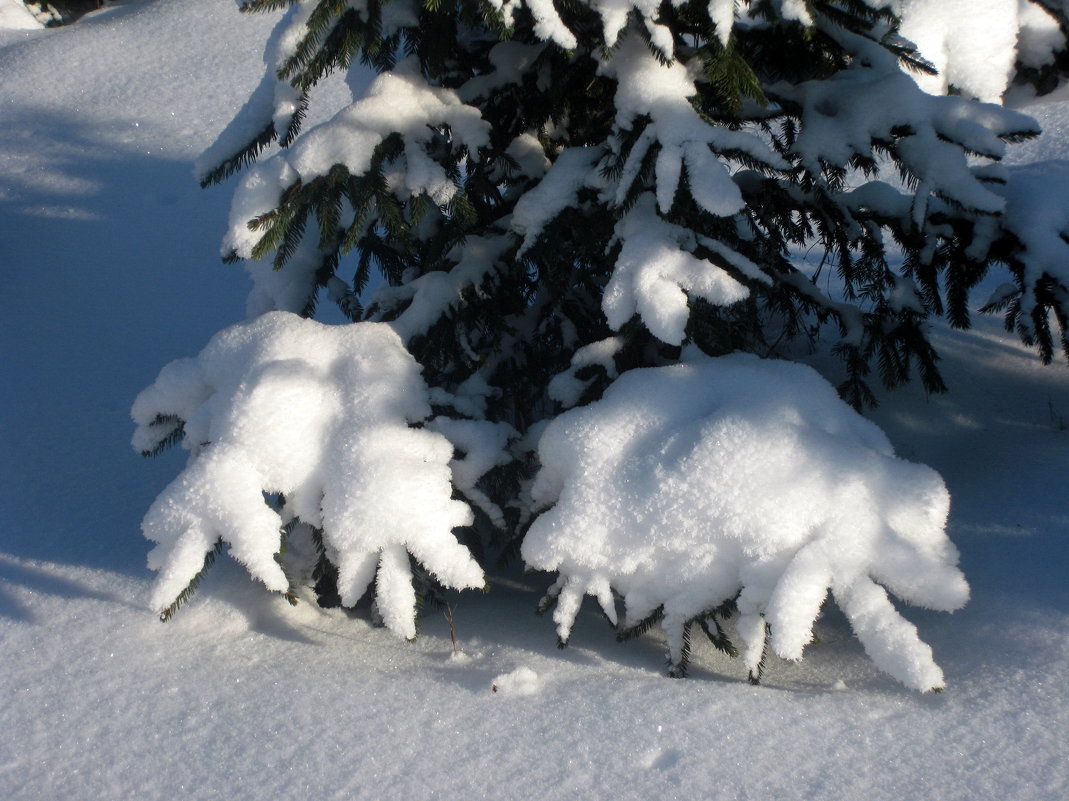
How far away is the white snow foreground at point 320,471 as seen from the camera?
89.8 inches

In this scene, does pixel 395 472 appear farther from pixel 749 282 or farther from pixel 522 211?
pixel 749 282

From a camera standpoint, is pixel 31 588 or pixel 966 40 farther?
pixel 966 40

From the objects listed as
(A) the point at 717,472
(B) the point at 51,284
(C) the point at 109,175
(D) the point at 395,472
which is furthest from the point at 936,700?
(C) the point at 109,175

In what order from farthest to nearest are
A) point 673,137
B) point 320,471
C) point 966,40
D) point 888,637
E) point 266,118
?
point 966,40 < point 266,118 < point 320,471 < point 673,137 < point 888,637

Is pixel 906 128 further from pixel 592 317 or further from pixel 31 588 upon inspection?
pixel 31 588

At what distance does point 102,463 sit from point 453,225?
76.4 inches

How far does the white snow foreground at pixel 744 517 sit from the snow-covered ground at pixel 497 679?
7.2 inches

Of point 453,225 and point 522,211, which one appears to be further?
point 453,225

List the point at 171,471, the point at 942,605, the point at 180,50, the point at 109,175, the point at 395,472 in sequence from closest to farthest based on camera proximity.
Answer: the point at 942,605 → the point at 395,472 → the point at 171,471 → the point at 109,175 → the point at 180,50

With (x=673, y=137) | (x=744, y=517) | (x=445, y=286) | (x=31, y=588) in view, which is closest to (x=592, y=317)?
(x=445, y=286)

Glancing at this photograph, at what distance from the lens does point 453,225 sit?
9.25 feet

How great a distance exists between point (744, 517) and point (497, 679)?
2.63ft

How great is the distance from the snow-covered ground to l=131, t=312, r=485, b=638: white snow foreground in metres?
0.30

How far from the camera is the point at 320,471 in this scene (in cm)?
240
